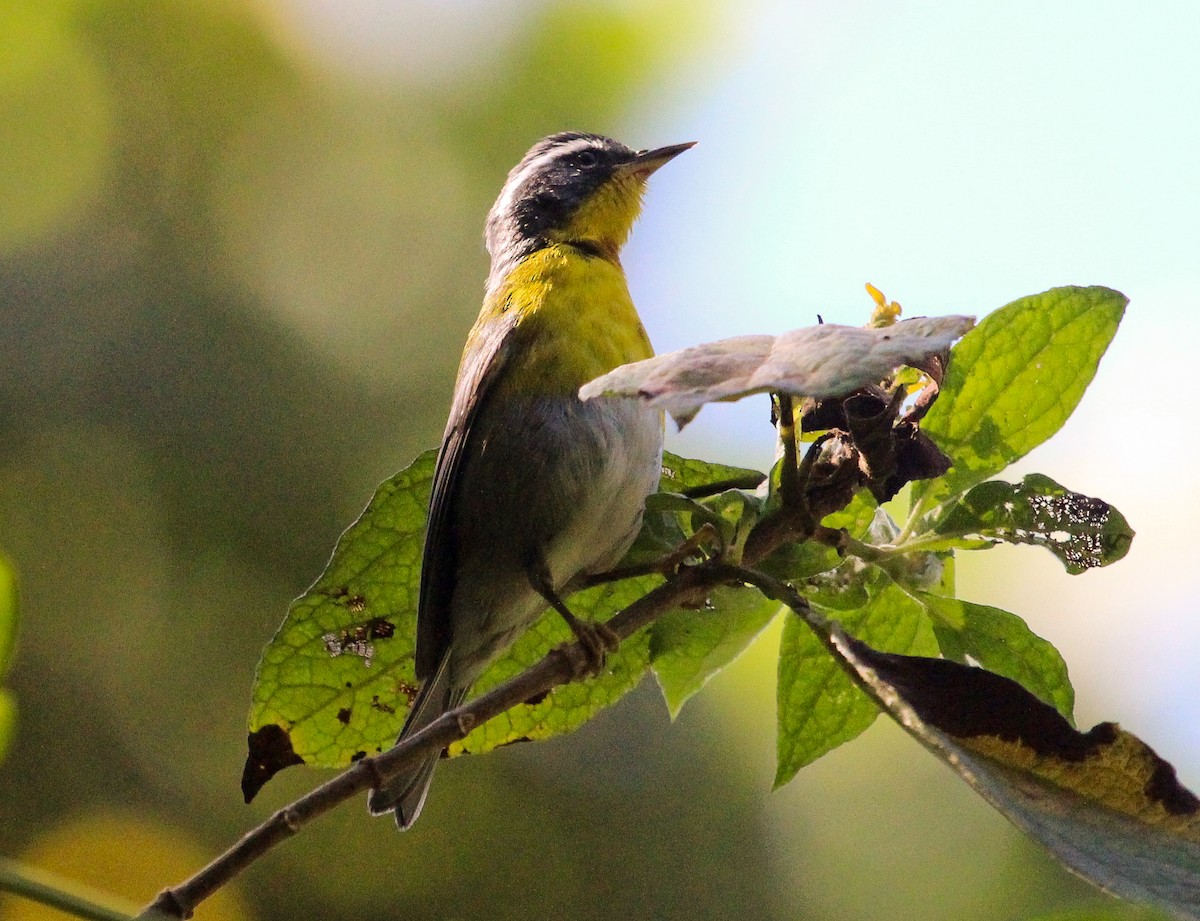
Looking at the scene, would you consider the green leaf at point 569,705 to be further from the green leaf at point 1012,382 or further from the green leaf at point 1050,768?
the green leaf at point 1050,768

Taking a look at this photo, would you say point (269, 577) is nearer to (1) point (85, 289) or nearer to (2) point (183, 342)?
(2) point (183, 342)

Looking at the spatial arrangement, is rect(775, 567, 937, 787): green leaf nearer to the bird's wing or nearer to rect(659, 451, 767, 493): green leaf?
rect(659, 451, 767, 493): green leaf

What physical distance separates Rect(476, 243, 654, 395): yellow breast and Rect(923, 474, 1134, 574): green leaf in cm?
125

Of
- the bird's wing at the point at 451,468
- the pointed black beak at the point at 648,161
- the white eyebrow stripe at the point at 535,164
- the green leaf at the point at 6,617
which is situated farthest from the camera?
the white eyebrow stripe at the point at 535,164

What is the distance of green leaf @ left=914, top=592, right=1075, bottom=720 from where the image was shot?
1611 millimetres

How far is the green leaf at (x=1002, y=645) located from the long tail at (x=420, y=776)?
46.2 inches

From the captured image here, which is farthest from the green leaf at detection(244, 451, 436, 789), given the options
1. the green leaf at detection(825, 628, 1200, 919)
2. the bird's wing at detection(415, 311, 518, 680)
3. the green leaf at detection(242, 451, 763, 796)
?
the green leaf at detection(825, 628, 1200, 919)

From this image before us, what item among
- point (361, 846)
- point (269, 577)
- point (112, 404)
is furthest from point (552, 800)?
point (112, 404)

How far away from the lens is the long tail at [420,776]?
2.55 metres

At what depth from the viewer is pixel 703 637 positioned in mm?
1762

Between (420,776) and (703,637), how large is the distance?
117 centimetres

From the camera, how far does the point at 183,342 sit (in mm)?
6590

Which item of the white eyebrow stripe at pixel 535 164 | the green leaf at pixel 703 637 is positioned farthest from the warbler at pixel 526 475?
the white eyebrow stripe at pixel 535 164

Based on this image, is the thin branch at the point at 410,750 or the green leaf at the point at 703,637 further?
the green leaf at the point at 703,637
